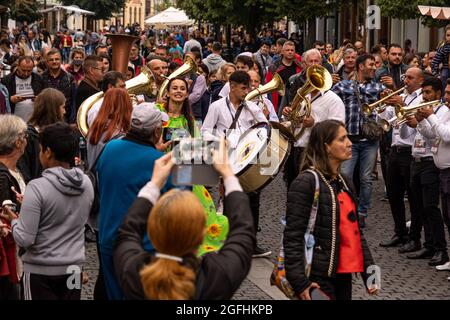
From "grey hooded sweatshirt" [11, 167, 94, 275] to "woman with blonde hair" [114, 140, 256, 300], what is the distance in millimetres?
1558

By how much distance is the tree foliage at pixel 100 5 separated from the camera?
90125 millimetres

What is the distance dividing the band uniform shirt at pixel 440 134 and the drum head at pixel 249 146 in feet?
4.60

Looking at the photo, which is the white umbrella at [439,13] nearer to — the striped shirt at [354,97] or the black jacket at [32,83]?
the striped shirt at [354,97]

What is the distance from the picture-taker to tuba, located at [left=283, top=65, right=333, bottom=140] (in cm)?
1089

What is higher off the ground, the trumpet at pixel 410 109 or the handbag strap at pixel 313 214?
the trumpet at pixel 410 109

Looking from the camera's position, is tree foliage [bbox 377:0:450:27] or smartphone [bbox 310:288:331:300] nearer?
smartphone [bbox 310:288:331:300]

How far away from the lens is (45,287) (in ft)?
19.5

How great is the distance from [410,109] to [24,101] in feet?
16.9

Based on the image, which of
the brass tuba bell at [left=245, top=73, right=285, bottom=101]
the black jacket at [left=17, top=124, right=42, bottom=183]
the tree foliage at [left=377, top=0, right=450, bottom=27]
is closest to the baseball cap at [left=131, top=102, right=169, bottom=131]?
the black jacket at [left=17, top=124, right=42, bottom=183]

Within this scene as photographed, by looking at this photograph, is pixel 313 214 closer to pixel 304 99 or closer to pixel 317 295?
pixel 317 295

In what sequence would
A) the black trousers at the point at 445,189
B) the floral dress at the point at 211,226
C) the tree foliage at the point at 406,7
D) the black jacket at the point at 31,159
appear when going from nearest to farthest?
the floral dress at the point at 211,226
the black jacket at the point at 31,159
the black trousers at the point at 445,189
the tree foliage at the point at 406,7

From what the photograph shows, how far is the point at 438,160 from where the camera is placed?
9.45 metres

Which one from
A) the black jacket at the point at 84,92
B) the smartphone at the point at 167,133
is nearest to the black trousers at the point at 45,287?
the smartphone at the point at 167,133

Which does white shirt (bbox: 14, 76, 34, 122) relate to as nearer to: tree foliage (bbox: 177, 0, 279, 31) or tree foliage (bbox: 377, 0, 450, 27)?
tree foliage (bbox: 377, 0, 450, 27)
